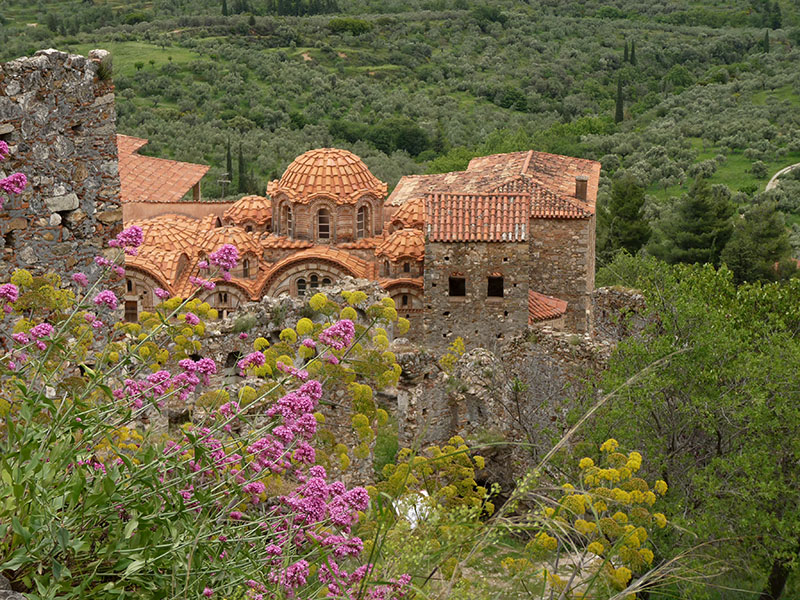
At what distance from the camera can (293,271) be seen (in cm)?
3012

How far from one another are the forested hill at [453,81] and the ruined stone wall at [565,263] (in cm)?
1889

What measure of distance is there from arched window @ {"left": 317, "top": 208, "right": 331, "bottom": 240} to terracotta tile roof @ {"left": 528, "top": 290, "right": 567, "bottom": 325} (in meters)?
6.24

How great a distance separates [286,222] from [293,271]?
2.12 metres

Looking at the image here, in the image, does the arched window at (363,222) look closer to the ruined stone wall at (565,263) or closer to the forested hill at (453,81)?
the ruined stone wall at (565,263)

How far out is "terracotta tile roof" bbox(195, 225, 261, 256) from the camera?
96.4ft

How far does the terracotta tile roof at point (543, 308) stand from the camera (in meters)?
26.9

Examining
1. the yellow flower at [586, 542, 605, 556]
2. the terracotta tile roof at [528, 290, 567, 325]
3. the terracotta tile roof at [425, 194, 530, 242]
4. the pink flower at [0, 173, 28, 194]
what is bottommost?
the terracotta tile roof at [528, 290, 567, 325]

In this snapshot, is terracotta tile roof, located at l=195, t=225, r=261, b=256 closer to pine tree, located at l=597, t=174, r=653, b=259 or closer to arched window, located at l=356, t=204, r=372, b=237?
arched window, located at l=356, t=204, r=372, b=237

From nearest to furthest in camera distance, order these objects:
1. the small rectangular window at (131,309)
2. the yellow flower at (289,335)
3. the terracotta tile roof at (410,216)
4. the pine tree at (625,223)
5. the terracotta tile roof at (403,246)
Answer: the yellow flower at (289,335)
the terracotta tile roof at (403,246)
the small rectangular window at (131,309)
the terracotta tile roof at (410,216)
the pine tree at (625,223)

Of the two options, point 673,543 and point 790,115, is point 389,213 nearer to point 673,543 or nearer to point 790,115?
point 673,543

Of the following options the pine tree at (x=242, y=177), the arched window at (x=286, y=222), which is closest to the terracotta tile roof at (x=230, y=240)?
the arched window at (x=286, y=222)

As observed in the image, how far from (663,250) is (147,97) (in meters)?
45.9

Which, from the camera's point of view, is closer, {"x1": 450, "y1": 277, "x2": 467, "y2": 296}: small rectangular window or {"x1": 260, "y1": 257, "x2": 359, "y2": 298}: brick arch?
{"x1": 450, "y1": 277, "x2": 467, "y2": 296}: small rectangular window

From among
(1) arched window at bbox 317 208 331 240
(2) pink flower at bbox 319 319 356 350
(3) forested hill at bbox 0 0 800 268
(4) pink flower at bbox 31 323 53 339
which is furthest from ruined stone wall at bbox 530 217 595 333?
(4) pink flower at bbox 31 323 53 339
